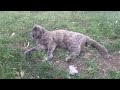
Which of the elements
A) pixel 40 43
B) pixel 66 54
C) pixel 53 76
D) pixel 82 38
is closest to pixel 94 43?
pixel 82 38

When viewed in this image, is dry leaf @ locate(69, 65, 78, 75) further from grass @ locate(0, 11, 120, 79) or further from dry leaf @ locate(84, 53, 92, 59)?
dry leaf @ locate(84, 53, 92, 59)

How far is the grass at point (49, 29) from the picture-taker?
19.2 feet

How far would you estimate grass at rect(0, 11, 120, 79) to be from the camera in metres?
5.87

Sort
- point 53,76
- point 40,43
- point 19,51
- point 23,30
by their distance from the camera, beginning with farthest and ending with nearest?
point 23,30
point 40,43
point 19,51
point 53,76

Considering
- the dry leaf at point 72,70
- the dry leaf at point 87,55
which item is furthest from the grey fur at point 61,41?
the dry leaf at point 72,70

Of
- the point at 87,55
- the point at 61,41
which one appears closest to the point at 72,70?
the point at 87,55

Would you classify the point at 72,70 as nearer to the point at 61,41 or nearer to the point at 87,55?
the point at 87,55

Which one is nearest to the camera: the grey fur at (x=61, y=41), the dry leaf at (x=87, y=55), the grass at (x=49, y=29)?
the grass at (x=49, y=29)

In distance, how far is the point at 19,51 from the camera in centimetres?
652

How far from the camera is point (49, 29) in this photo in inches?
313

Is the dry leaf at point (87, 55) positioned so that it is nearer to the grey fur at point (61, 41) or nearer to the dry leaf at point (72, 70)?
the grey fur at point (61, 41)

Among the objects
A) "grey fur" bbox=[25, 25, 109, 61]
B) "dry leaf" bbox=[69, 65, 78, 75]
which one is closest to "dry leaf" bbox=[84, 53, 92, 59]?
"grey fur" bbox=[25, 25, 109, 61]

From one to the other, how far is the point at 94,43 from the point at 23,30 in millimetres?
1923

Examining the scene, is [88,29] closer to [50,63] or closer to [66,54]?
[66,54]
